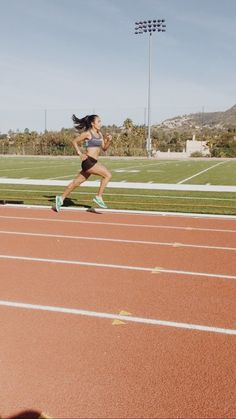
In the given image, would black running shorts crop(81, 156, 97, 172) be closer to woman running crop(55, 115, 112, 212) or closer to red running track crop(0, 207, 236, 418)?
woman running crop(55, 115, 112, 212)

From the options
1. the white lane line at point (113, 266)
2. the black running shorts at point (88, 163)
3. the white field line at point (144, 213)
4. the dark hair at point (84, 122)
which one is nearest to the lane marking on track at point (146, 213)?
the white field line at point (144, 213)

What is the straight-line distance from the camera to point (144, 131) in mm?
93375

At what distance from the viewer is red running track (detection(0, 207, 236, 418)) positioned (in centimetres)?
292

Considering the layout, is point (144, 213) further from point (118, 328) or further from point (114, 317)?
point (118, 328)

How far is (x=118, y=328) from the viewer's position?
4016 mm

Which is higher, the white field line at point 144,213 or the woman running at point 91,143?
the woman running at point 91,143

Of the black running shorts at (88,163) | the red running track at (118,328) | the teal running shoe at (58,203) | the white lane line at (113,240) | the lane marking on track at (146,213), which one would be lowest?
the red running track at (118,328)

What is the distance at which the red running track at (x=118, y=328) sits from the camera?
292 centimetres

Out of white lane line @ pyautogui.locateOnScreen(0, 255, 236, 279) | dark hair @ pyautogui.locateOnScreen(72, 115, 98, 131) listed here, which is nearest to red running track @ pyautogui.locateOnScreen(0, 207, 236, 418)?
white lane line @ pyautogui.locateOnScreen(0, 255, 236, 279)

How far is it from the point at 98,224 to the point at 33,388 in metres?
6.10

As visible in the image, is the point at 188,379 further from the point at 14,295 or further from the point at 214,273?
the point at 214,273

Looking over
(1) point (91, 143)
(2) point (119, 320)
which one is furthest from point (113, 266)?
(1) point (91, 143)

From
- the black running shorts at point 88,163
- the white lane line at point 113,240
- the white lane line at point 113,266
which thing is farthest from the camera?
the black running shorts at point 88,163

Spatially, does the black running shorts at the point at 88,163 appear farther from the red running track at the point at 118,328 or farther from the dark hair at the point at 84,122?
the red running track at the point at 118,328
